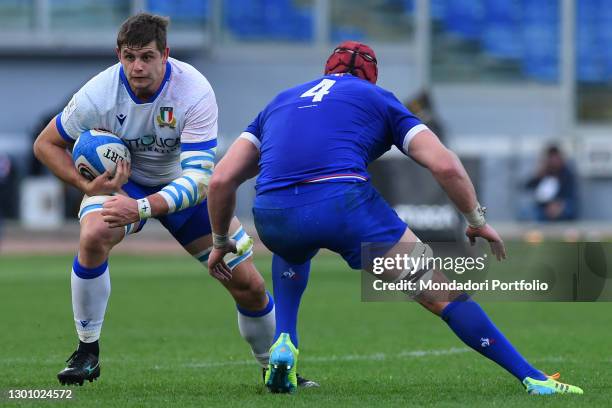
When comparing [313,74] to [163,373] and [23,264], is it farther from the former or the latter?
[163,373]

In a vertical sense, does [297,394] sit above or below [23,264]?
above

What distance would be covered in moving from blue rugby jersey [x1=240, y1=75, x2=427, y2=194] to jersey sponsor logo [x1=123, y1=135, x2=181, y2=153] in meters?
0.93

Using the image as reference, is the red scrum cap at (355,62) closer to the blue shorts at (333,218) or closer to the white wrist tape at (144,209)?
the blue shorts at (333,218)

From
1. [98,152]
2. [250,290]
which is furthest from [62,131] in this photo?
[250,290]

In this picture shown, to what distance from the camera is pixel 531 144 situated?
1088 inches

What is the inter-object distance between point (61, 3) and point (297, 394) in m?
23.9

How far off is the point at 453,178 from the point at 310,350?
3669 mm

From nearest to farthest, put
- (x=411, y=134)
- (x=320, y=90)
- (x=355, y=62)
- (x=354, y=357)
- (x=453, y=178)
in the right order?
(x=453, y=178) → (x=411, y=134) → (x=320, y=90) → (x=355, y=62) → (x=354, y=357)

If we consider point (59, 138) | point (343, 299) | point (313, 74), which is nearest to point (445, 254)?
point (59, 138)

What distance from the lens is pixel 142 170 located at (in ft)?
25.7

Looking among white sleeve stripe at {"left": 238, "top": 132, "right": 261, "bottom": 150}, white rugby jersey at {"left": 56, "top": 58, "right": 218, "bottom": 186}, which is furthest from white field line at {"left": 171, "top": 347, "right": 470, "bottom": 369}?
white sleeve stripe at {"left": 238, "top": 132, "right": 261, "bottom": 150}

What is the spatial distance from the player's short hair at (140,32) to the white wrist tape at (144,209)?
0.82m

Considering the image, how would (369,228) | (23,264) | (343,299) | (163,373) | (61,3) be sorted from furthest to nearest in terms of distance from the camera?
(61,3) < (23,264) < (343,299) < (163,373) < (369,228)

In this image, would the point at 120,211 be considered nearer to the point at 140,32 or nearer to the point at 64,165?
the point at 64,165
